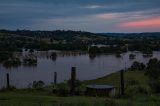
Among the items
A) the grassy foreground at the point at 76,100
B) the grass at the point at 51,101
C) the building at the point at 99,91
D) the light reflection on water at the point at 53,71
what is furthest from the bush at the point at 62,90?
the light reflection on water at the point at 53,71

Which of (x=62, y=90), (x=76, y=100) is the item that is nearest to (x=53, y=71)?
(x=62, y=90)

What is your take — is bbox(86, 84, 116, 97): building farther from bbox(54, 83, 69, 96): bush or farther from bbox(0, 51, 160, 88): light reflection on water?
bbox(0, 51, 160, 88): light reflection on water

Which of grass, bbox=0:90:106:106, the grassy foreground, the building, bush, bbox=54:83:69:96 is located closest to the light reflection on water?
the building

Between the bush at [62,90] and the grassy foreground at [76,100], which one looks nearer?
the grassy foreground at [76,100]

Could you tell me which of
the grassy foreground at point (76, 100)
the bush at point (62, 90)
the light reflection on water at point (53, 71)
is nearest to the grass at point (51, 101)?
the grassy foreground at point (76, 100)

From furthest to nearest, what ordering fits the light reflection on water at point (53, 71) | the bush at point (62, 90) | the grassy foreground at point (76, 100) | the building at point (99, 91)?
the light reflection on water at point (53, 71) → the building at point (99, 91) → the bush at point (62, 90) → the grassy foreground at point (76, 100)

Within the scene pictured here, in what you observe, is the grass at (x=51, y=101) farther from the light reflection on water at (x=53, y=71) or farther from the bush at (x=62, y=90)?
the light reflection on water at (x=53, y=71)

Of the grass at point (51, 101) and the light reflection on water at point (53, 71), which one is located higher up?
the grass at point (51, 101)

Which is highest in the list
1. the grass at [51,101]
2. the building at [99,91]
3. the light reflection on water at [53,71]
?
the grass at [51,101]

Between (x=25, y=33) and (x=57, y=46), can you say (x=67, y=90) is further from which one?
(x=25, y=33)

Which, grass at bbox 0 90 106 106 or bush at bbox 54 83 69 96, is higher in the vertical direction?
grass at bbox 0 90 106 106

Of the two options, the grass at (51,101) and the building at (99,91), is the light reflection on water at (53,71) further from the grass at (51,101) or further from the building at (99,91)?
the grass at (51,101)

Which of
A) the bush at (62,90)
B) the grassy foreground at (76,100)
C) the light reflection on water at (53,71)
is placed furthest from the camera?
the light reflection on water at (53,71)

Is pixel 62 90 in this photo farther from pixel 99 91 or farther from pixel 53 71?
pixel 53 71
